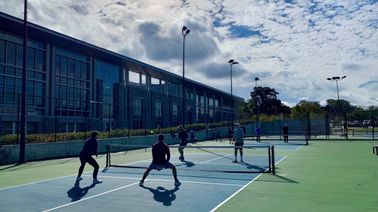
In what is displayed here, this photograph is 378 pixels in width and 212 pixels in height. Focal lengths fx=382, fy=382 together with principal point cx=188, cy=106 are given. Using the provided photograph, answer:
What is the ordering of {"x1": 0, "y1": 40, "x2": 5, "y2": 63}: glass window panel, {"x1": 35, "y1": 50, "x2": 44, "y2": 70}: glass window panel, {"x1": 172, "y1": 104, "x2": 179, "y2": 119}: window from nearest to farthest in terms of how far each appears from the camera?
{"x1": 0, "y1": 40, "x2": 5, "y2": 63}: glass window panel < {"x1": 35, "y1": 50, "x2": 44, "y2": 70}: glass window panel < {"x1": 172, "y1": 104, "x2": 179, "y2": 119}: window

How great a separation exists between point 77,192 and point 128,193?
54.9 inches

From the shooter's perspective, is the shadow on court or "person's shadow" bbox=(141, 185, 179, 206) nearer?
"person's shadow" bbox=(141, 185, 179, 206)

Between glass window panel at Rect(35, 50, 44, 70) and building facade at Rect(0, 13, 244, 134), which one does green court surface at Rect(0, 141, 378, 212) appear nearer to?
building facade at Rect(0, 13, 244, 134)

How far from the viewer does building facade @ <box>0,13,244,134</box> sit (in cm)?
3444

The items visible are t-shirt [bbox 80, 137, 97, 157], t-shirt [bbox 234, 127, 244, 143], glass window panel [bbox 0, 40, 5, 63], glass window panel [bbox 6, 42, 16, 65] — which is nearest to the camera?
t-shirt [bbox 80, 137, 97, 157]

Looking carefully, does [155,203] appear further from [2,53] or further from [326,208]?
[2,53]

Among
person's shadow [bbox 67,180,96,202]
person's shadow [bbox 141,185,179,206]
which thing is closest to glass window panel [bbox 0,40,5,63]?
person's shadow [bbox 67,180,96,202]

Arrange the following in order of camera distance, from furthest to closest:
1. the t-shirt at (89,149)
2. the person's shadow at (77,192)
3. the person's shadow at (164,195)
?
the t-shirt at (89,149) → the person's shadow at (77,192) → the person's shadow at (164,195)

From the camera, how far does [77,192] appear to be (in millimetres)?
10047

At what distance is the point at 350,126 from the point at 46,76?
4596 cm

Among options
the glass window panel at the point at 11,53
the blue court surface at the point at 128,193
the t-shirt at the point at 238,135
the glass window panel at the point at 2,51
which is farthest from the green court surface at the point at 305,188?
the glass window panel at the point at 11,53

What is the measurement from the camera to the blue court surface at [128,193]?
27.2 feet

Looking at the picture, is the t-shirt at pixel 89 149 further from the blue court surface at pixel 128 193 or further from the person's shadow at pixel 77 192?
the person's shadow at pixel 77 192

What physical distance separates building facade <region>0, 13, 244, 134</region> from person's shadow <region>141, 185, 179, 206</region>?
19.1 m
